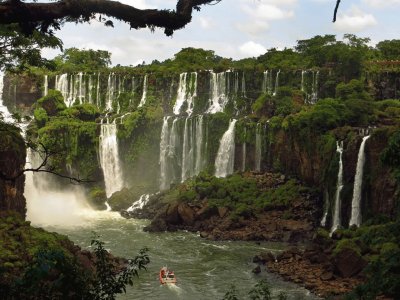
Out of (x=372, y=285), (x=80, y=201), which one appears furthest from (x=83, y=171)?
(x=372, y=285)

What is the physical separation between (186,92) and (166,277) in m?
31.4

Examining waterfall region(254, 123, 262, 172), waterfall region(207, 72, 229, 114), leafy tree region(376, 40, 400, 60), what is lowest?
waterfall region(254, 123, 262, 172)

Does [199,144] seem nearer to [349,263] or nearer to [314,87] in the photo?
[314,87]

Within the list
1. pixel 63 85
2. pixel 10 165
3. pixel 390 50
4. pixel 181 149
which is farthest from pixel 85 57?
pixel 10 165

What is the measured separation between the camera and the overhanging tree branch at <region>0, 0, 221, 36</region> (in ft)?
16.4

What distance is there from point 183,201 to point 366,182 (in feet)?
41.7

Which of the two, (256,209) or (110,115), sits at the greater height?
(110,115)

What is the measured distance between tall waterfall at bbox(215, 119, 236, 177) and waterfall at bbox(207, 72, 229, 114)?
6442 mm

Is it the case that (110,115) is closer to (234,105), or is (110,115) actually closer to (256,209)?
(234,105)

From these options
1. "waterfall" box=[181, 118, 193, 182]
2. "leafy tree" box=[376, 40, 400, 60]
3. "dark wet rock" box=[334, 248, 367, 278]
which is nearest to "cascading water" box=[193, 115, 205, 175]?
"waterfall" box=[181, 118, 193, 182]

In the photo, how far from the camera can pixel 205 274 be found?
24.8 meters

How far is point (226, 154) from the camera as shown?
144 feet

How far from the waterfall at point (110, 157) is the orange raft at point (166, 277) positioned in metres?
24.6

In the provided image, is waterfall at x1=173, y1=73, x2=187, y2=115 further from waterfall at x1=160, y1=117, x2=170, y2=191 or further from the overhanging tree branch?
the overhanging tree branch
